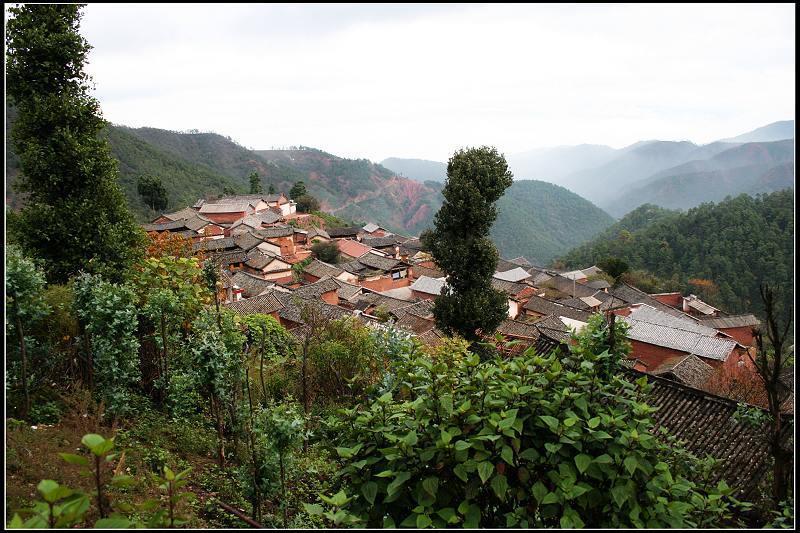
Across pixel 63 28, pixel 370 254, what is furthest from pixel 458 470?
pixel 370 254

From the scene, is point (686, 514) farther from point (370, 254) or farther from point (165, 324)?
point (370, 254)

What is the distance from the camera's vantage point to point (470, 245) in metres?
14.6

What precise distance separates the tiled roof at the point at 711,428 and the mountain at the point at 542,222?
81.5 m

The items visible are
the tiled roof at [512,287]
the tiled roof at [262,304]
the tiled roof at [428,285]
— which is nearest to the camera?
the tiled roof at [262,304]

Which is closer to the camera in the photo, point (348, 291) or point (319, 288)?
point (319, 288)

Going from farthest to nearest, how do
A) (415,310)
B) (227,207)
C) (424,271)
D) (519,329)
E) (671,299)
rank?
(227,207), (671,299), (424,271), (415,310), (519,329)

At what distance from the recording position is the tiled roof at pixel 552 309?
30.6m

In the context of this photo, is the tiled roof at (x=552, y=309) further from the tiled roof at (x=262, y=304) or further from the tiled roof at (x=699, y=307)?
the tiled roof at (x=262, y=304)

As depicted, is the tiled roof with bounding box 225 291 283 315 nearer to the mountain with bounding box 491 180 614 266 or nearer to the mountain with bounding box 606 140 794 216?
the mountain with bounding box 491 180 614 266

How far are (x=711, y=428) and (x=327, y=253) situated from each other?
3398 cm

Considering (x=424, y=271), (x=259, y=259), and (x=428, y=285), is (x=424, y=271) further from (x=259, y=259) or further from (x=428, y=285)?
(x=259, y=259)

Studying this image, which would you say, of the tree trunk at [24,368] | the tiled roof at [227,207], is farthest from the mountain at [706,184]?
the tree trunk at [24,368]

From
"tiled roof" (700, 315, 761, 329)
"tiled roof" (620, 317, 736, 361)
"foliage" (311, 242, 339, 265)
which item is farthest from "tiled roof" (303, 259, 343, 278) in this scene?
"tiled roof" (700, 315, 761, 329)

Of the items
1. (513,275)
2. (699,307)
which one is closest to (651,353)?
(699,307)
